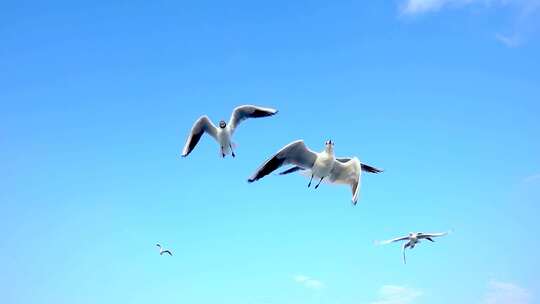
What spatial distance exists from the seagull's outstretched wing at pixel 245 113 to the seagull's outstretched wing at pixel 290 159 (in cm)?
548

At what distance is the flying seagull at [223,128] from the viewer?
101 feet

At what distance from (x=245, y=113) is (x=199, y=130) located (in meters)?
2.83

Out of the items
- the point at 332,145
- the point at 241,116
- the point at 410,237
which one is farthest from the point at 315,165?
the point at 410,237

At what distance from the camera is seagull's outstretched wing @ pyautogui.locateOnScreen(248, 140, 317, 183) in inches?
961

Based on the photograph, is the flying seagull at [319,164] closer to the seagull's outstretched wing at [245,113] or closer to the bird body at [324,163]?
the bird body at [324,163]

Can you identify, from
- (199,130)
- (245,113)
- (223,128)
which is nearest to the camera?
(245,113)

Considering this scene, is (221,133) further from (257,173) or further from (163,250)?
(163,250)

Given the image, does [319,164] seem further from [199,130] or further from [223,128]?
[199,130]

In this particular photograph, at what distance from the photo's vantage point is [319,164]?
25484 millimetres

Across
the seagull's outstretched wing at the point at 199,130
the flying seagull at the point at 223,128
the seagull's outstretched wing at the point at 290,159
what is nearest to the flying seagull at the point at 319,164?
the seagull's outstretched wing at the point at 290,159

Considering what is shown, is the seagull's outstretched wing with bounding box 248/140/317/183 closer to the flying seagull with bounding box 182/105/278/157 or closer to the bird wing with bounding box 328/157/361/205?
the bird wing with bounding box 328/157/361/205

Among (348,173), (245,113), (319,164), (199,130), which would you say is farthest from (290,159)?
(199,130)

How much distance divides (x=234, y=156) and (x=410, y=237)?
13.1 m

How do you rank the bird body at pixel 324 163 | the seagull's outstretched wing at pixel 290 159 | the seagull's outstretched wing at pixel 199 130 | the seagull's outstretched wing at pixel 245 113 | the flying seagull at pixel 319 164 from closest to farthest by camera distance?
the seagull's outstretched wing at pixel 290 159 → the flying seagull at pixel 319 164 → the bird body at pixel 324 163 → the seagull's outstretched wing at pixel 245 113 → the seagull's outstretched wing at pixel 199 130
